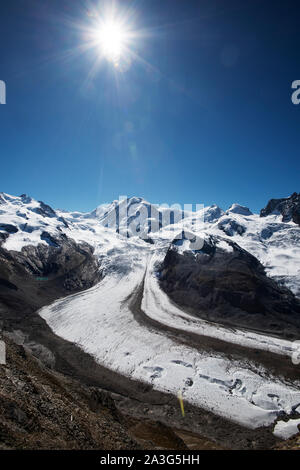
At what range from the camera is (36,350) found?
38.3 metres

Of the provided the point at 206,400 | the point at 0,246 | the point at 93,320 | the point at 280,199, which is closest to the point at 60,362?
the point at 93,320

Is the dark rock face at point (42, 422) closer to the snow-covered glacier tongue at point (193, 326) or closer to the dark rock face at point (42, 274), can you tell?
the snow-covered glacier tongue at point (193, 326)

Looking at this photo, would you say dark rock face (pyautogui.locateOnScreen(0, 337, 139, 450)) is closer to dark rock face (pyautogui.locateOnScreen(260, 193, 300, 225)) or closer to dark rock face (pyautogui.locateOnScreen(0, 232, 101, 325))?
dark rock face (pyautogui.locateOnScreen(0, 232, 101, 325))

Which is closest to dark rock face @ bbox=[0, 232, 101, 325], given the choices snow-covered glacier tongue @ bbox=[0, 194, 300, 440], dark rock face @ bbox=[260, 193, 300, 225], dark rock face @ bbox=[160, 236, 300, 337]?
snow-covered glacier tongue @ bbox=[0, 194, 300, 440]

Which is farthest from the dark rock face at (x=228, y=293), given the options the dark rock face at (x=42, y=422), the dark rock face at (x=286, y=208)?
the dark rock face at (x=286, y=208)

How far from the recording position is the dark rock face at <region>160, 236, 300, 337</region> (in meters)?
53.3

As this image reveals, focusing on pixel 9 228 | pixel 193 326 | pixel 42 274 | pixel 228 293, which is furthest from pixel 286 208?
pixel 9 228

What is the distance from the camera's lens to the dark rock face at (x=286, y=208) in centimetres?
15916

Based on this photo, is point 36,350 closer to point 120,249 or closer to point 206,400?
point 206,400

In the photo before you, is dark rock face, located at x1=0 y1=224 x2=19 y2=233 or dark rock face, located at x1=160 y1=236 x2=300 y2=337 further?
dark rock face, located at x1=0 y1=224 x2=19 y2=233

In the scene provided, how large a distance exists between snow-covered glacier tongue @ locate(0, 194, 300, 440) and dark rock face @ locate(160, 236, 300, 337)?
1.06ft

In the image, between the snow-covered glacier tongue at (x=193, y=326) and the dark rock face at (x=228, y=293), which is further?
the dark rock face at (x=228, y=293)

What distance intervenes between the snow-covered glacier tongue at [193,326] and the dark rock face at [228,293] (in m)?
0.32
